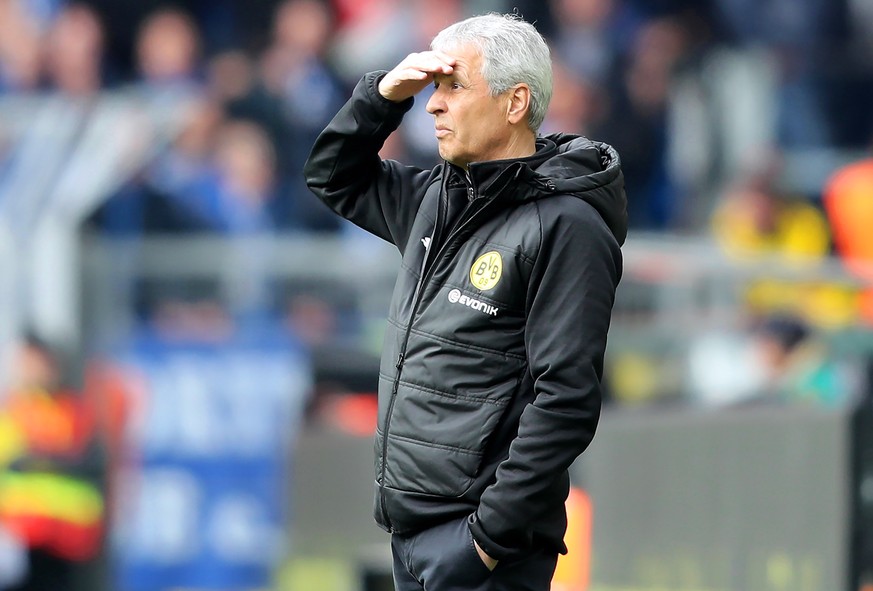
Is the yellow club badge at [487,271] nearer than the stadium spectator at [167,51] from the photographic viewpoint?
Yes

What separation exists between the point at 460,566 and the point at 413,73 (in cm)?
91

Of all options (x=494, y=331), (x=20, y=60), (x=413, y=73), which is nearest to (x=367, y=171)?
(x=413, y=73)

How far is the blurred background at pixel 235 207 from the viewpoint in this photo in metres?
8.69

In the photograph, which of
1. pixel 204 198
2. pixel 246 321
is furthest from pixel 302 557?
pixel 204 198

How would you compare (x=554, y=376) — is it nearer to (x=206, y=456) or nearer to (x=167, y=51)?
(x=206, y=456)

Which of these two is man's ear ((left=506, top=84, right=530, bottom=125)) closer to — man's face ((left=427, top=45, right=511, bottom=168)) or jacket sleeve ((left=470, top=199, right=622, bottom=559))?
man's face ((left=427, top=45, right=511, bottom=168))

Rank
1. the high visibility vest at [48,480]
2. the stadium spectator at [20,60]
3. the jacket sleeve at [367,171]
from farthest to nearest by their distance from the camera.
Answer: the stadium spectator at [20,60] < the high visibility vest at [48,480] < the jacket sleeve at [367,171]

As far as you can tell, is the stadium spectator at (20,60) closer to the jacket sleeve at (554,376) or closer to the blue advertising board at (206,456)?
the blue advertising board at (206,456)

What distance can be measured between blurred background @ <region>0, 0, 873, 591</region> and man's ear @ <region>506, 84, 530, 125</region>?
197 inches

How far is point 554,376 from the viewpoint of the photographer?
2.72m

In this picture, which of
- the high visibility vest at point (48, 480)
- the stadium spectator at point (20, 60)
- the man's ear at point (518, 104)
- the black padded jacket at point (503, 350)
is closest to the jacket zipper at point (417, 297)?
the black padded jacket at point (503, 350)

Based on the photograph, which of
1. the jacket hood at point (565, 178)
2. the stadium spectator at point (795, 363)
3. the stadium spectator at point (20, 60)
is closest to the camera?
the jacket hood at point (565, 178)

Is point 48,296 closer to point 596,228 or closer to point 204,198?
point 204,198

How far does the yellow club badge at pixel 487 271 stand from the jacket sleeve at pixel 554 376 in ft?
0.23
